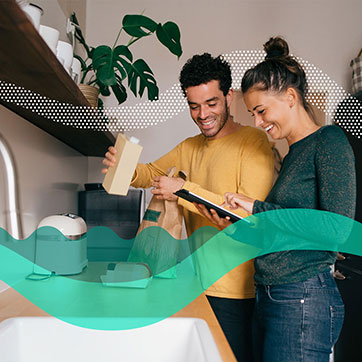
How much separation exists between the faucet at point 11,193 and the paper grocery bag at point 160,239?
33.2 inches

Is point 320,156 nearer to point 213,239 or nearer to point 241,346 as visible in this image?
point 213,239

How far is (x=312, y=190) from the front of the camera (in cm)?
96

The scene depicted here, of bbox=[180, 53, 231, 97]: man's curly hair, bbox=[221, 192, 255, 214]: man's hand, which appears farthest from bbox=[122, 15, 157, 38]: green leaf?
bbox=[221, 192, 255, 214]: man's hand

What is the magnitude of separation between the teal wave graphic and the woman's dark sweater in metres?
0.03

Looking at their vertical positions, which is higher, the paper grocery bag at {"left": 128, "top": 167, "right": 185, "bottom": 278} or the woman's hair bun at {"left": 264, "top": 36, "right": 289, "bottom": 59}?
the woman's hair bun at {"left": 264, "top": 36, "right": 289, "bottom": 59}

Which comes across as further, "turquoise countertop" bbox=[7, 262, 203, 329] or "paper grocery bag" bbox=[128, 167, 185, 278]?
"paper grocery bag" bbox=[128, 167, 185, 278]

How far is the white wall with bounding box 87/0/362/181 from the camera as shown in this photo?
2463 millimetres

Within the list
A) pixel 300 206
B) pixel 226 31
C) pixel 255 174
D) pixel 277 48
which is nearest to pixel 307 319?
pixel 300 206

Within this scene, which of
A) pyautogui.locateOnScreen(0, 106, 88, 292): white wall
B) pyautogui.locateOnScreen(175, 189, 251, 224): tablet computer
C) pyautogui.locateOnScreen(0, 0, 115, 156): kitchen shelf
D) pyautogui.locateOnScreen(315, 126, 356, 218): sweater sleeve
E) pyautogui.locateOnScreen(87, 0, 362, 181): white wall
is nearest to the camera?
pyautogui.locateOnScreen(0, 0, 115, 156): kitchen shelf

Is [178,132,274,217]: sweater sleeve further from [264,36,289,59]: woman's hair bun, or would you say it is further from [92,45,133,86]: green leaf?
[92,45,133,86]: green leaf

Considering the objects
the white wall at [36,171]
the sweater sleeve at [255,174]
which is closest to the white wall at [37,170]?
the white wall at [36,171]

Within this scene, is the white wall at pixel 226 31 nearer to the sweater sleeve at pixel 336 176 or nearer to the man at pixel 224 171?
the man at pixel 224 171

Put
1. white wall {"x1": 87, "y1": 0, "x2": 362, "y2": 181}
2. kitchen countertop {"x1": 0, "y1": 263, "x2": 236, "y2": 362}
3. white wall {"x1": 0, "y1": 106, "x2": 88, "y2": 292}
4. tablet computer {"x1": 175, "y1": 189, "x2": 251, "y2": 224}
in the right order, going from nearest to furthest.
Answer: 1. kitchen countertop {"x1": 0, "y1": 263, "x2": 236, "y2": 362}
2. tablet computer {"x1": 175, "y1": 189, "x2": 251, "y2": 224}
3. white wall {"x1": 0, "y1": 106, "x2": 88, "y2": 292}
4. white wall {"x1": 87, "y1": 0, "x2": 362, "y2": 181}

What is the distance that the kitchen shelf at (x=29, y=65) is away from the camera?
0.45m
